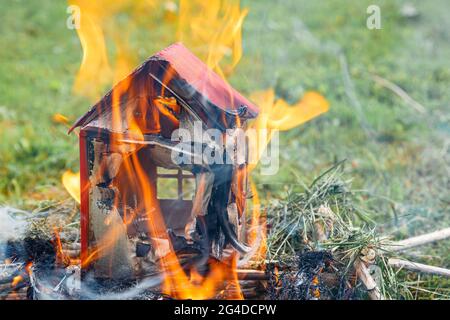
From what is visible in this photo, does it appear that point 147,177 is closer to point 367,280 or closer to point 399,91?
point 367,280

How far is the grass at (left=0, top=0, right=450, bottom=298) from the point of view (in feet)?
14.3

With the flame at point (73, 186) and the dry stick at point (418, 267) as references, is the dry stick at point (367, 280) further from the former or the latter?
the flame at point (73, 186)

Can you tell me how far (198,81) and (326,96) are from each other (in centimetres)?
368

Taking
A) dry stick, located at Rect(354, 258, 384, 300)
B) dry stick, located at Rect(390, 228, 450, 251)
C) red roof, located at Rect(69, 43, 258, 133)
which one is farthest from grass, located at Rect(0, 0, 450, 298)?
red roof, located at Rect(69, 43, 258, 133)

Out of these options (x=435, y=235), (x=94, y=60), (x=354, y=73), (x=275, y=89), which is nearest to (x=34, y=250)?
(x=94, y=60)

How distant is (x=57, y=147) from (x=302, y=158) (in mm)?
2164

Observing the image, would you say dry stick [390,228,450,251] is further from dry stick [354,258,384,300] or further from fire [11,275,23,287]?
fire [11,275,23,287]

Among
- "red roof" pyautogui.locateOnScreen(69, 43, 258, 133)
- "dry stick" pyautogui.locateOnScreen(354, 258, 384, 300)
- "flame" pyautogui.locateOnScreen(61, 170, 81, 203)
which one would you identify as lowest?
"dry stick" pyautogui.locateOnScreen(354, 258, 384, 300)

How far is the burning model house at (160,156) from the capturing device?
2.67 meters

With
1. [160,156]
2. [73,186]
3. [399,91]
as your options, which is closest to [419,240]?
[160,156]

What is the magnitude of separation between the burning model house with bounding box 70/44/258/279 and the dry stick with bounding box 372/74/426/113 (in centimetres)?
357

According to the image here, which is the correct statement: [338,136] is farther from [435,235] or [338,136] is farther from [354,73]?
[435,235]

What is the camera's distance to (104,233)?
9.09ft

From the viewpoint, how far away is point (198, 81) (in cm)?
275
